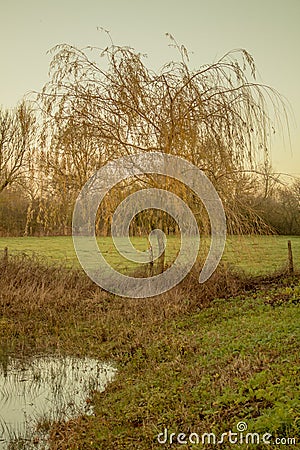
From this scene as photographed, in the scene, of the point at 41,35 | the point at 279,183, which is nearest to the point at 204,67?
the point at 279,183

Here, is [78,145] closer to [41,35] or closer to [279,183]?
[41,35]

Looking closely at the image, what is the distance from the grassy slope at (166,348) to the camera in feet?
18.9

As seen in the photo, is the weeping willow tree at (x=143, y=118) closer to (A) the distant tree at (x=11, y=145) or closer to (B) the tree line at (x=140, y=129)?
(B) the tree line at (x=140, y=129)

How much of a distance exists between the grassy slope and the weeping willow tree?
250 centimetres

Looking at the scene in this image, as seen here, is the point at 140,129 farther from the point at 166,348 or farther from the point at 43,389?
the point at 43,389

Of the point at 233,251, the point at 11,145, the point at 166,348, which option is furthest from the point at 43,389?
the point at 11,145

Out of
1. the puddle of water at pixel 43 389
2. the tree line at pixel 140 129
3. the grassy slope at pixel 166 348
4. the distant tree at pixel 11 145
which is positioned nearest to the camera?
the grassy slope at pixel 166 348

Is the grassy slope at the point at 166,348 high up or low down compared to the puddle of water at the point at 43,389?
up

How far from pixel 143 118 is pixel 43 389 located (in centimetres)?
729

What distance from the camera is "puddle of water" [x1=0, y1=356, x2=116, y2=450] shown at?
683 centimetres

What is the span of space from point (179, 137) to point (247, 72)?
2.20 m

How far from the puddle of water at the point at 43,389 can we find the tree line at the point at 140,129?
4.45 meters

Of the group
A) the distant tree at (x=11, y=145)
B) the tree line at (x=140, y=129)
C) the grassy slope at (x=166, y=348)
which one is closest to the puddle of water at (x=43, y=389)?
the grassy slope at (x=166, y=348)

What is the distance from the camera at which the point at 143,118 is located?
1277cm
